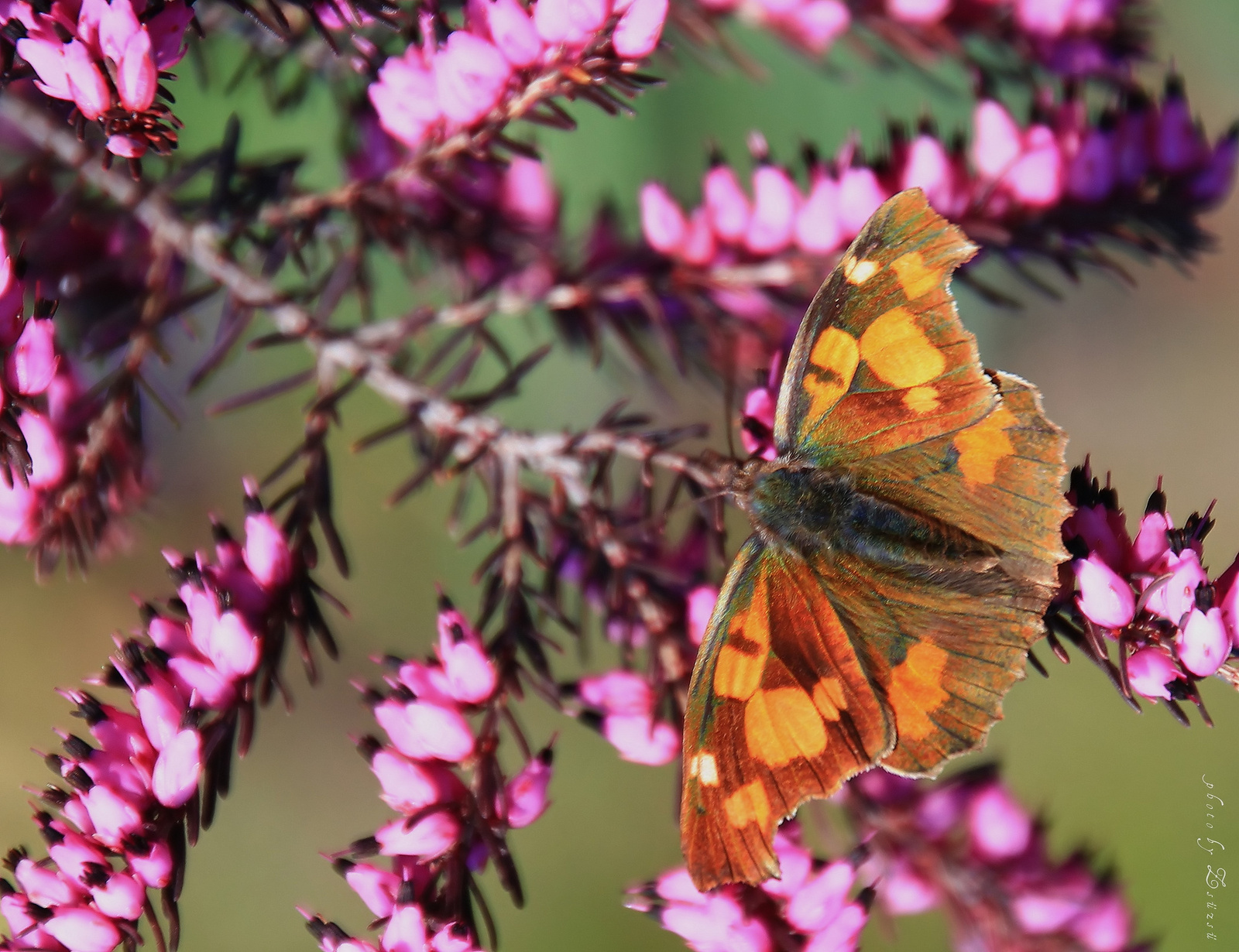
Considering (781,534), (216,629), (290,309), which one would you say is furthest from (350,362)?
(781,534)

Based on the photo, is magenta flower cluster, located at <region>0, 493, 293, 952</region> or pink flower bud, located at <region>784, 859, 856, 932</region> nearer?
magenta flower cluster, located at <region>0, 493, 293, 952</region>

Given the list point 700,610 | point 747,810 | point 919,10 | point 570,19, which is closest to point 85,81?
point 570,19

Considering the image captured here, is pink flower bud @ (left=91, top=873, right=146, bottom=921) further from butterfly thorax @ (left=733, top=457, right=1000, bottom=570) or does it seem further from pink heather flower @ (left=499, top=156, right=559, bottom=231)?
pink heather flower @ (left=499, top=156, right=559, bottom=231)

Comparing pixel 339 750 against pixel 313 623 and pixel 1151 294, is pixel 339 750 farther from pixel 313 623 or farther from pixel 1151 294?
pixel 1151 294

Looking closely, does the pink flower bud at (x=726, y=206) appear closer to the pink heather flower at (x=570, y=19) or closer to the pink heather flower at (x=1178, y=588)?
the pink heather flower at (x=570, y=19)

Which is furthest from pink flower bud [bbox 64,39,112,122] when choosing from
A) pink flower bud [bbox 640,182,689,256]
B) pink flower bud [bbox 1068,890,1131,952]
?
pink flower bud [bbox 1068,890,1131,952]
